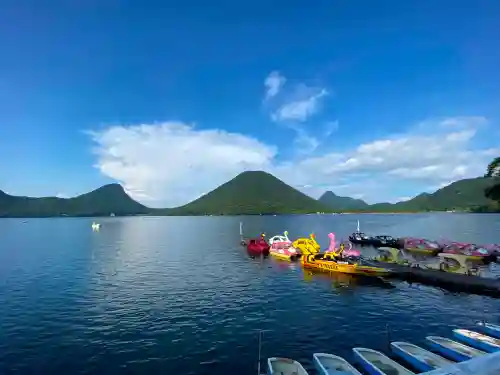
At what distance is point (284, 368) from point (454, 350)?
11.4 meters

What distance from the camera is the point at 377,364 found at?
2150 cm

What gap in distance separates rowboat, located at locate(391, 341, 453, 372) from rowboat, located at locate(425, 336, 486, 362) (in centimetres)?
136

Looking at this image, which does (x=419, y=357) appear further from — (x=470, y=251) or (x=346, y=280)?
(x=470, y=251)

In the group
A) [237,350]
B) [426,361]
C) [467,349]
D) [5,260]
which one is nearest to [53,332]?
[237,350]

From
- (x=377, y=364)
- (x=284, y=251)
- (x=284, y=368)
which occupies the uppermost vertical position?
(x=284, y=251)

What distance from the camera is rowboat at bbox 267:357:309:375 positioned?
2059cm

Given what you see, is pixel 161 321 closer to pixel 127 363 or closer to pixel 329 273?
pixel 127 363

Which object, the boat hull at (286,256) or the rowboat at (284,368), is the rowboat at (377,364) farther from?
the boat hull at (286,256)

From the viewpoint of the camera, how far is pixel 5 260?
259ft

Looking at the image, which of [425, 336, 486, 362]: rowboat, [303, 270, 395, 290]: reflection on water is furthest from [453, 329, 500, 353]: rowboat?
[303, 270, 395, 290]: reflection on water

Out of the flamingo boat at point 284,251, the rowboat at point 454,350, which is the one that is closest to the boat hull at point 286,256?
the flamingo boat at point 284,251

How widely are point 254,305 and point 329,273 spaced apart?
21572 millimetres

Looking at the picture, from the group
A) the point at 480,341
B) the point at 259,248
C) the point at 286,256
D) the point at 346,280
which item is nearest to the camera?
the point at 480,341

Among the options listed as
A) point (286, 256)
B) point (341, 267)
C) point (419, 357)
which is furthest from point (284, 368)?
point (286, 256)
